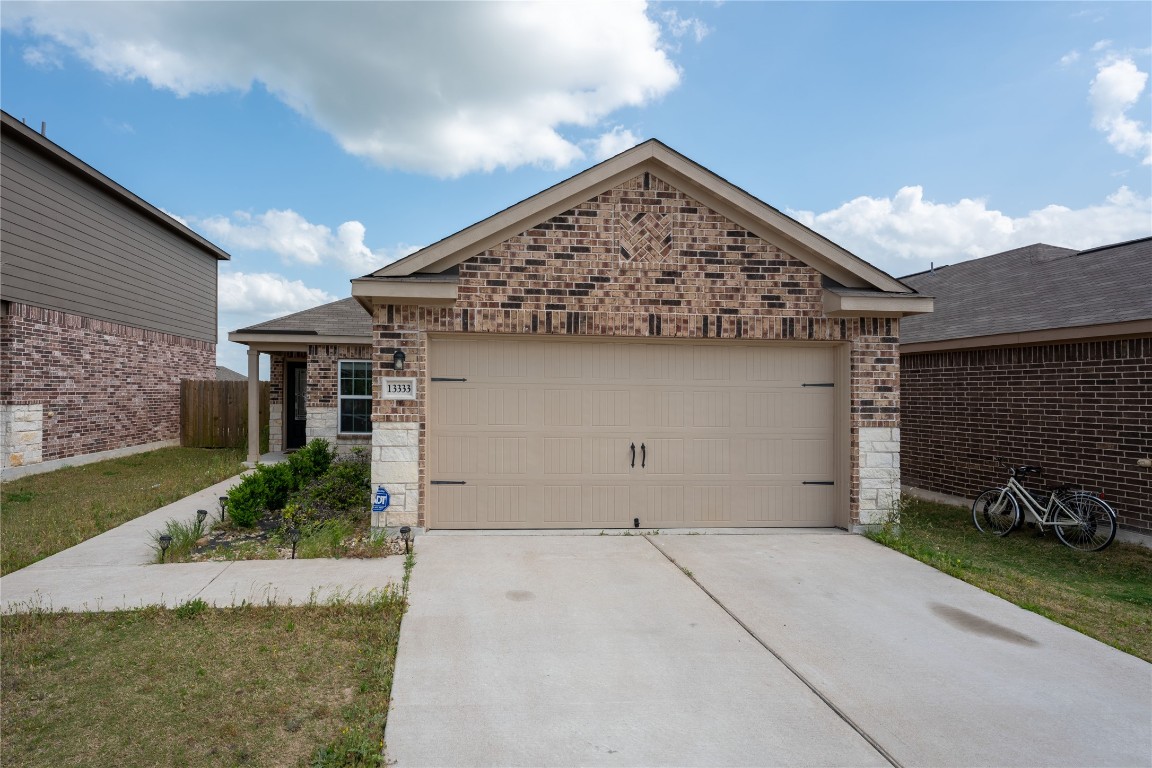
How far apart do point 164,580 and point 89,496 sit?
20.7 feet

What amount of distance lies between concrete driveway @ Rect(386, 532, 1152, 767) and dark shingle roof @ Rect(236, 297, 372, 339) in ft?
29.0

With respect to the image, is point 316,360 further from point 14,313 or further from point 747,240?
point 747,240

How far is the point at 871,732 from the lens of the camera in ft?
11.6

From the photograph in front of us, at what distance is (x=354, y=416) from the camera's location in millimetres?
14219

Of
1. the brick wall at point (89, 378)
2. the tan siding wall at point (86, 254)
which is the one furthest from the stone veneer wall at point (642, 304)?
the tan siding wall at point (86, 254)

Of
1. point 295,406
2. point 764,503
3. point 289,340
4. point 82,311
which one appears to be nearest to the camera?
point 764,503

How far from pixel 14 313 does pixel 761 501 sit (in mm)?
14277

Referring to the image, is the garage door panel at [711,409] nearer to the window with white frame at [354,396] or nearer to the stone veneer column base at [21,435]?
the window with white frame at [354,396]

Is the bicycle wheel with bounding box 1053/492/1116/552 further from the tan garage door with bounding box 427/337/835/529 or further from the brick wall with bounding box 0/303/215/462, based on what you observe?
the brick wall with bounding box 0/303/215/462

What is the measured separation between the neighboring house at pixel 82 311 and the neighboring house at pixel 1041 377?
55.7ft

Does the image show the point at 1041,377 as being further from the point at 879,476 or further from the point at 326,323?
the point at 326,323

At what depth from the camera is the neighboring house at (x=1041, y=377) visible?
8.32 m

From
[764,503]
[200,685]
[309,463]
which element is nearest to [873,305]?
[764,503]

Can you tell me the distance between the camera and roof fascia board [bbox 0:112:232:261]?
12891 millimetres
